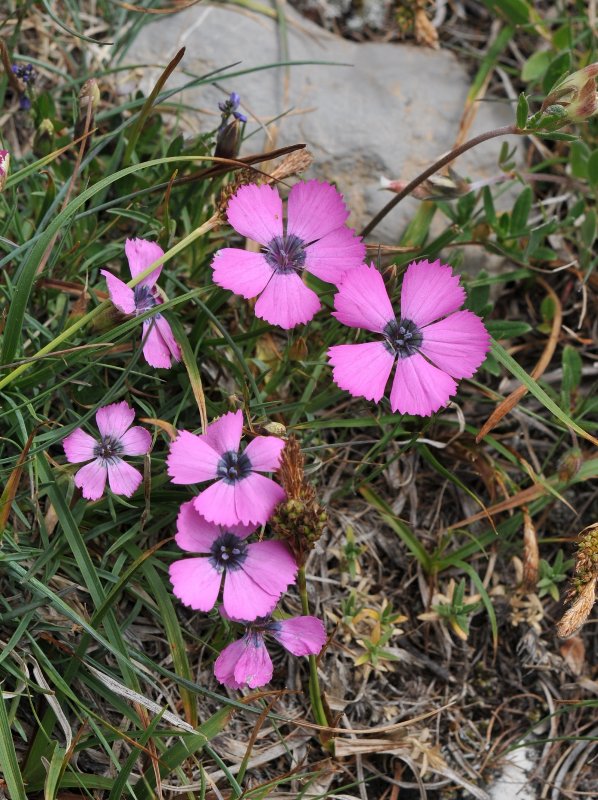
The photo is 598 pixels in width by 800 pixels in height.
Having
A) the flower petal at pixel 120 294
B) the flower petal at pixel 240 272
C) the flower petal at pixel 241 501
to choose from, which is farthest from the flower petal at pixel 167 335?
the flower petal at pixel 241 501

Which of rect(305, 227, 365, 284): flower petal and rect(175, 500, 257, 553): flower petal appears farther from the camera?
rect(305, 227, 365, 284): flower petal

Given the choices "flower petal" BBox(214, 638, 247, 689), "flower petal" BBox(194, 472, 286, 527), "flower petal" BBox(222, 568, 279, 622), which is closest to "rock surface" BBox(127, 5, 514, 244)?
"flower petal" BBox(194, 472, 286, 527)

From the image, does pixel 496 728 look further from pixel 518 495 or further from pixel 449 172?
pixel 449 172

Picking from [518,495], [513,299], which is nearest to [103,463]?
[518,495]

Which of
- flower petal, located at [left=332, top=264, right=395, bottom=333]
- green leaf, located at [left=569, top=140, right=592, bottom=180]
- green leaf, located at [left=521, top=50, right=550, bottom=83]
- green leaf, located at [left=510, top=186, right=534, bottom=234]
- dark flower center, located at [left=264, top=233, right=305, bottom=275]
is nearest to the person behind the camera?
flower petal, located at [left=332, top=264, right=395, bottom=333]

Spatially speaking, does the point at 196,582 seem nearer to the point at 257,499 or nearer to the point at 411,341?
the point at 257,499

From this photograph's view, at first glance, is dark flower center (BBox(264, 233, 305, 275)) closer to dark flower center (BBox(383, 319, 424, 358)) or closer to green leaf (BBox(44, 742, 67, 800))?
dark flower center (BBox(383, 319, 424, 358))

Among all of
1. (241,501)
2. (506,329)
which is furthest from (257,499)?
(506,329)

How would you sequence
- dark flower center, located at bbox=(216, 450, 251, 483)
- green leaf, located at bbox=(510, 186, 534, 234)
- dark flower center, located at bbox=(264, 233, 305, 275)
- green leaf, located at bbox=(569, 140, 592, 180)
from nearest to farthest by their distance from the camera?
dark flower center, located at bbox=(216, 450, 251, 483)
dark flower center, located at bbox=(264, 233, 305, 275)
green leaf, located at bbox=(510, 186, 534, 234)
green leaf, located at bbox=(569, 140, 592, 180)

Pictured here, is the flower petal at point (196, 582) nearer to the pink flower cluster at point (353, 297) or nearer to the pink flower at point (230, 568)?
the pink flower at point (230, 568)
